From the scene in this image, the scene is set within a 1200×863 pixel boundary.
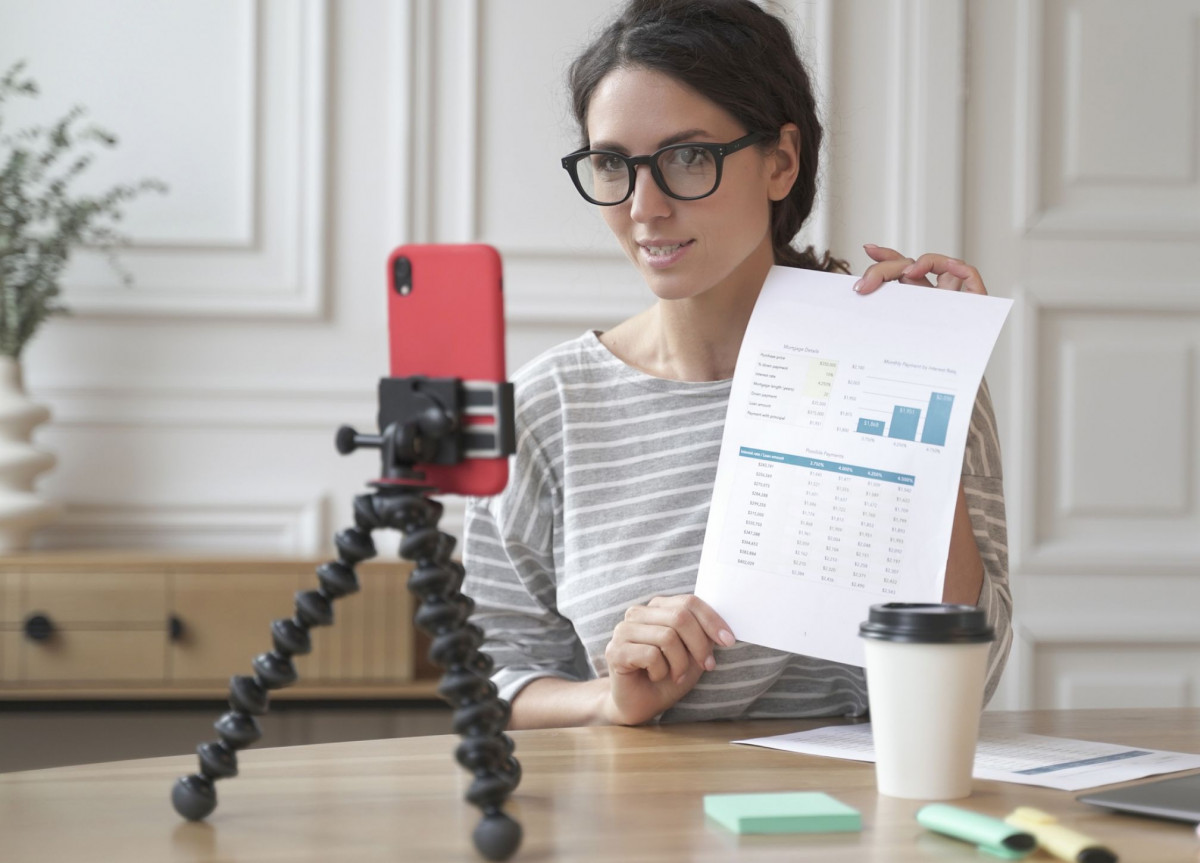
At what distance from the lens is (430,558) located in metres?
0.66

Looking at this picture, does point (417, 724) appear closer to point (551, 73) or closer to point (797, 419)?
point (551, 73)

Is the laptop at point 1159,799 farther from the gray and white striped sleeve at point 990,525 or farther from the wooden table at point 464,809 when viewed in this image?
the gray and white striped sleeve at point 990,525

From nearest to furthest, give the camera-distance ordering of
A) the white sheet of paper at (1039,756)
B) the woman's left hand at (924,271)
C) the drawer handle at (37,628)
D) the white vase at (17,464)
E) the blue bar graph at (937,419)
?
the white sheet of paper at (1039,756), the blue bar graph at (937,419), the woman's left hand at (924,271), the drawer handle at (37,628), the white vase at (17,464)

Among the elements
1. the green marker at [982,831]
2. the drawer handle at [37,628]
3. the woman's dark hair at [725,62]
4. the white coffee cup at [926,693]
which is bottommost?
the drawer handle at [37,628]

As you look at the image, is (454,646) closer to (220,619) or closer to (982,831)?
(982,831)

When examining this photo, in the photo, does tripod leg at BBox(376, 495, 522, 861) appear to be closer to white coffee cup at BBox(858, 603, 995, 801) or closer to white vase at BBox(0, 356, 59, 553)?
white coffee cup at BBox(858, 603, 995, 801)

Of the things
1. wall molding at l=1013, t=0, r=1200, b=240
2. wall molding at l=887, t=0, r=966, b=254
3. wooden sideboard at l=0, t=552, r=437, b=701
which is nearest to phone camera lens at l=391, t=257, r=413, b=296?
wooden sideboard at l=0, t=552, r=437, b=701

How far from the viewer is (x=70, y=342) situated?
2.37 meters

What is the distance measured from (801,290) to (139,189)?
170 centimetres

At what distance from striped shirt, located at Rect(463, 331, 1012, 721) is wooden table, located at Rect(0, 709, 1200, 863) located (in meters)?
0.27

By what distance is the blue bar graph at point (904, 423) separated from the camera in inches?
38.7

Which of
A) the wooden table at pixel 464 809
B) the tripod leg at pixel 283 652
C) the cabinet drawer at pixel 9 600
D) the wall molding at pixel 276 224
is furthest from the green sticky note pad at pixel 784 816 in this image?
the wall molding at pixel 276 224

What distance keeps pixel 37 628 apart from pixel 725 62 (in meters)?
1.43

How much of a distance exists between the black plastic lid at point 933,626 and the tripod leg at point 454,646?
0.24 m
